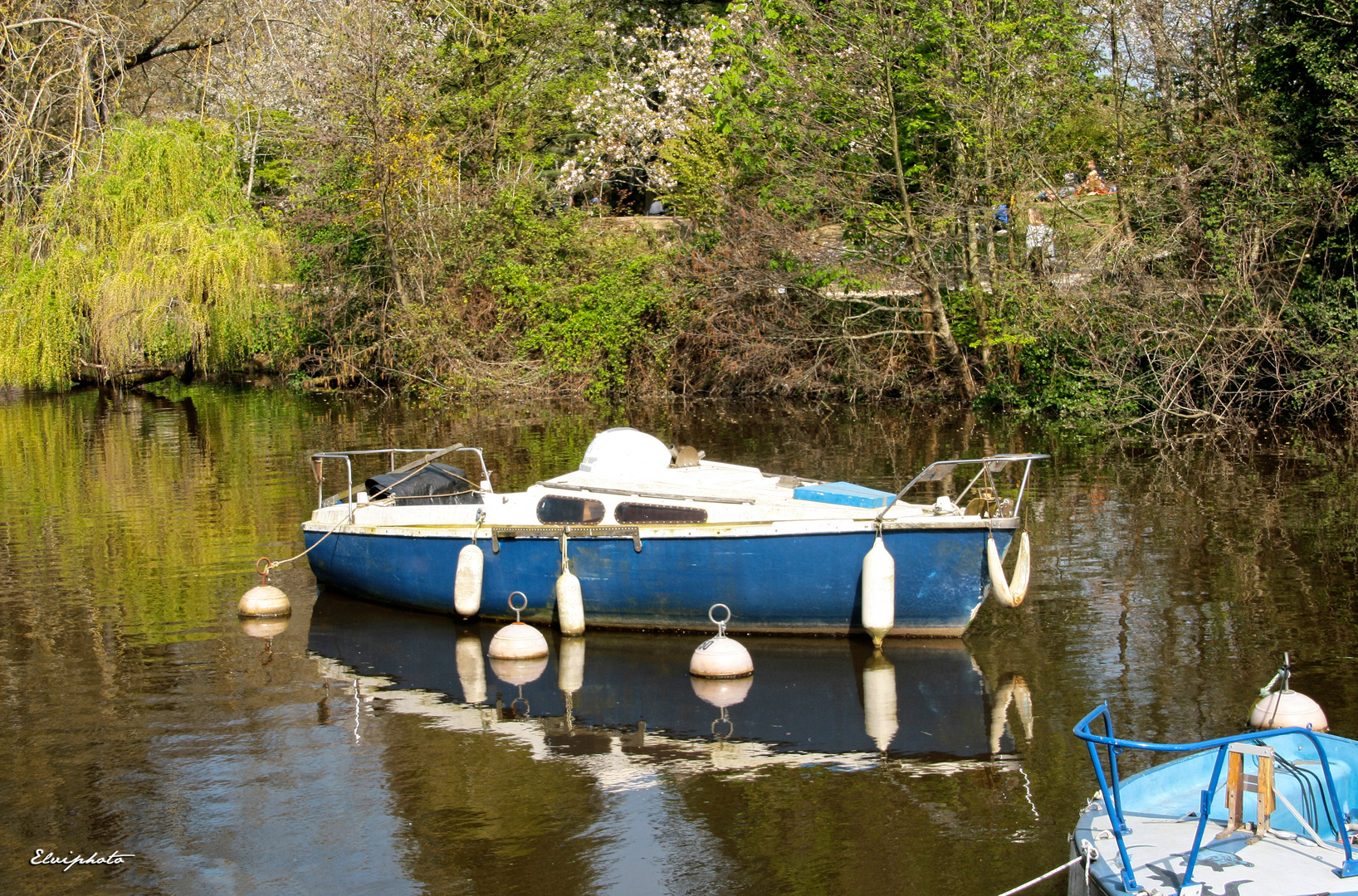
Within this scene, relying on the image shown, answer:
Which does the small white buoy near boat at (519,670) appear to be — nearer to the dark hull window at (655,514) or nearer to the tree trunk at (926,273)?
the dark hull window at (655,514)

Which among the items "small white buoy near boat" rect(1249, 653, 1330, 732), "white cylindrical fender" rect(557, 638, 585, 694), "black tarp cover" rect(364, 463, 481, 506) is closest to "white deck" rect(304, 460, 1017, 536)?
"black tarp cover" rect(364, 463, 481, 506)

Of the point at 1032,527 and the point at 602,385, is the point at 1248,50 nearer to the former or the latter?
the point at 1032,527

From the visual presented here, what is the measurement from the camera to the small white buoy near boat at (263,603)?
13820 mm

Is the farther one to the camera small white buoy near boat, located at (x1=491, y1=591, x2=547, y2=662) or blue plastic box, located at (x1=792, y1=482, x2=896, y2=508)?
blue plastic box, located at (x1=792, y1=482, x2=896, y2=508)

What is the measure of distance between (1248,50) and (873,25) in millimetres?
7464

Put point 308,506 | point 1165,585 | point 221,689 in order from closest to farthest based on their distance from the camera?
point 221,689 → point 1165,585 → point 308,506

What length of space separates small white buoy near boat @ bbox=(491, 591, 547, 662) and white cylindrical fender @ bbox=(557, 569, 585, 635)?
0.41 meters

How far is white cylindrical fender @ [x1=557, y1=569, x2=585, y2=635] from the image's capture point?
1255 centimetres

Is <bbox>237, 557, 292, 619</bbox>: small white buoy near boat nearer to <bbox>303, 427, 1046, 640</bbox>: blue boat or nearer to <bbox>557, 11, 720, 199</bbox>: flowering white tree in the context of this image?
<bbox>303, 427, 1046, 640</bbox>: blue boat

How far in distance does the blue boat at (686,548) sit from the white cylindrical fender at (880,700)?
35cm

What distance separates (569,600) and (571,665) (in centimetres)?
69

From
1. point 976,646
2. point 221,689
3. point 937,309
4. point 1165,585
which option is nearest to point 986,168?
point 937,309

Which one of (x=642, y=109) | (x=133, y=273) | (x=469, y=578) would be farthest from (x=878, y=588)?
(x=642, y=109)

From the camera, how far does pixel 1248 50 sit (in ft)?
84.8
